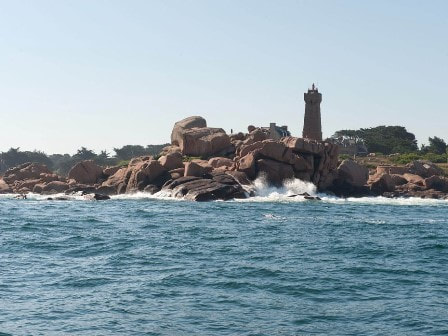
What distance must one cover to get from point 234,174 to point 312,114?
32.0 meters

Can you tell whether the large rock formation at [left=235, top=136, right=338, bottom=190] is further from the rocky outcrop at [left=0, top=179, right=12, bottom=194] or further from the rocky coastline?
the rocky outcrop at [left=0, top=179, right=12, bottom=194]

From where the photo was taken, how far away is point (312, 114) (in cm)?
10656

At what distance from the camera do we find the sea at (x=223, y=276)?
1969 centimetres

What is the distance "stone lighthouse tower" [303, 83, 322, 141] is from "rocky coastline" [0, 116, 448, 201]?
43.2 ft

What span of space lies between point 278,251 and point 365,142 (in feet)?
415

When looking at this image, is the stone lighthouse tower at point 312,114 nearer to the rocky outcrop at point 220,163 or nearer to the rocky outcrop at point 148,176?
the rocky outcrop at point 220,163

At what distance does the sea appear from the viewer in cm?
1969

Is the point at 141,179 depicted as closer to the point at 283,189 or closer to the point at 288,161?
the point at 283,189

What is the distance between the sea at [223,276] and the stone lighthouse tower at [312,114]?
56.5 metres

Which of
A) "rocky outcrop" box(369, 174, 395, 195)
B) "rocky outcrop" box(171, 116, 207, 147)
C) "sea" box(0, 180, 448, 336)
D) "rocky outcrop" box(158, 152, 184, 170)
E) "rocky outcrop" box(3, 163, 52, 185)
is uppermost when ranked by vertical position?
"rocky outcrop" box(171, 116, 207, 147)

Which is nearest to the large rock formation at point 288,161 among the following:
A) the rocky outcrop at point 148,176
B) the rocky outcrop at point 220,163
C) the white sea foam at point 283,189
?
the white sea foam at point 283,189

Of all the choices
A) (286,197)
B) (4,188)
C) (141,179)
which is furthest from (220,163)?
(4,188)

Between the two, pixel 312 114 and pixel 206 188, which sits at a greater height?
pixel 312 114

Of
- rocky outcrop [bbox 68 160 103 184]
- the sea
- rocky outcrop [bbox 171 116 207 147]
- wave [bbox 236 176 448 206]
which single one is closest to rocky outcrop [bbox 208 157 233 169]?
wave [bbox 236 176 448 206]
